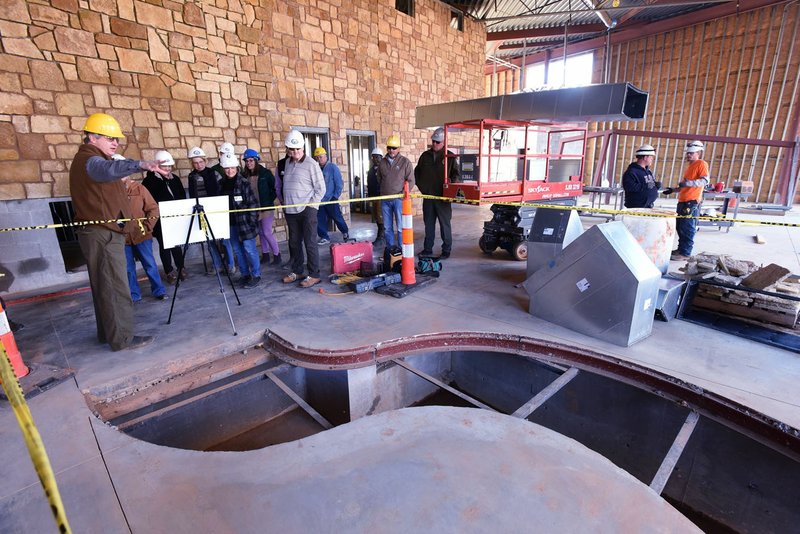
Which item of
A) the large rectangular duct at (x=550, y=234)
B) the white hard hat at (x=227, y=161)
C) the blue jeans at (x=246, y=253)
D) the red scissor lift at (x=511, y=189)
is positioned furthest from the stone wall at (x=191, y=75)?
the large rectangular duct at (x=550, y=234)

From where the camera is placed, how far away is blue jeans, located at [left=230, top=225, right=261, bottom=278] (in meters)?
5.39

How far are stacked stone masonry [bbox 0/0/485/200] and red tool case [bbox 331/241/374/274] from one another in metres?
3.23

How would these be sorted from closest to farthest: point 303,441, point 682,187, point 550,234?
point 303,441, point 550,234, point 682,187

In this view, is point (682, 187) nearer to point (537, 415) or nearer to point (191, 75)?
point (537, 415)

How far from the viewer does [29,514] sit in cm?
195

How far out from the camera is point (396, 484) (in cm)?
198

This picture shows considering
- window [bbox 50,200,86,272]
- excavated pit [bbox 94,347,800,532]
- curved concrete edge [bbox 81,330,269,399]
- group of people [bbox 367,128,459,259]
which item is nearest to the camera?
excavated pit [bbox 94,347,800,532]

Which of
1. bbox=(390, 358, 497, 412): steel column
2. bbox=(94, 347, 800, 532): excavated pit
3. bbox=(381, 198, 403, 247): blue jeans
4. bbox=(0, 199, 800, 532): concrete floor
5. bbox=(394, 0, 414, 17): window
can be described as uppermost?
bbox=(394, 0, 414, 17): window

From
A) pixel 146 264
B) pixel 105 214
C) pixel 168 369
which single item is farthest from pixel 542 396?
pixel 146 264

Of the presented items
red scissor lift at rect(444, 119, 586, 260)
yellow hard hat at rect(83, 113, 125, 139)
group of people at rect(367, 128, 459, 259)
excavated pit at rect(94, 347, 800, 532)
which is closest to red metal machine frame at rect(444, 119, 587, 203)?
red scissor lift at rect(444, 119, 586, 260)

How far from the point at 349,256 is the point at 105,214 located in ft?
9.57

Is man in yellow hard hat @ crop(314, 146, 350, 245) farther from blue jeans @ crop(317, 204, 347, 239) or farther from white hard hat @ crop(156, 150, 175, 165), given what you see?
white hard hat @ crop(156, 150, 175, 165)

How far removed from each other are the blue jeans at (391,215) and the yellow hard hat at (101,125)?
4.05 meters

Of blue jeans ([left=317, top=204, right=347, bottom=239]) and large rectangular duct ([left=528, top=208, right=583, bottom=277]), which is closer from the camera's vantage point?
large rectangular duct ([left=528, top=208, right=583, bottom=277])
